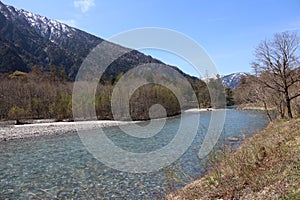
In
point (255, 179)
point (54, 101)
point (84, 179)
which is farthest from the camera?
point (54, 101)

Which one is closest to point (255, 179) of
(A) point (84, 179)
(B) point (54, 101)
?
(A) point (84, 179)

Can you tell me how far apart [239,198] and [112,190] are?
17.9 feet

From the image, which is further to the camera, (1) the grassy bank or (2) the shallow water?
(2) the shallow water

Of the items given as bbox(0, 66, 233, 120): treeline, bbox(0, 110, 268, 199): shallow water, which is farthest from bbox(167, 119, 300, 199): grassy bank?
bbox(0, 66, 233, 120): treeline

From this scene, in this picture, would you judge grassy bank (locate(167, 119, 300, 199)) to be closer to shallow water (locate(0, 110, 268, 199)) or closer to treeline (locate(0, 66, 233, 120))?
shallow water (locate(0, 110, 268, 199))

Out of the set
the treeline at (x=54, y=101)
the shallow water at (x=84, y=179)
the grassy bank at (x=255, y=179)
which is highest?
the treeline at (x=54, y=101)

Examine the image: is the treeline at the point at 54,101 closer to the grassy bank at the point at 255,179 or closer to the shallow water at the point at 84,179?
the shallow water at the point at 84,179

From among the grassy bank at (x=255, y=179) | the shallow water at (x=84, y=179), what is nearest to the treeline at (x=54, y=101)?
the shallow water at (x=84, y=179)

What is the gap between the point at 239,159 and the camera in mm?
6980

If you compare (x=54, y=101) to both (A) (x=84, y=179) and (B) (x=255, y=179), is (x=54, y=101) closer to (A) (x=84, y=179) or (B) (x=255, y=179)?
(A) (x=84, y=179)

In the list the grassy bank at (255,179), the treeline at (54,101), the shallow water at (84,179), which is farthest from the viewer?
the treeline at (54,101)

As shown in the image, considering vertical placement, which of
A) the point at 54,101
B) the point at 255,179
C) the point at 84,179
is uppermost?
the point at 54,101

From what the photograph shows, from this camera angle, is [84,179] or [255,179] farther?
[84,179]

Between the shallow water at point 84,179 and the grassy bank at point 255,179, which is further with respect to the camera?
the shallow water at point 84,179
